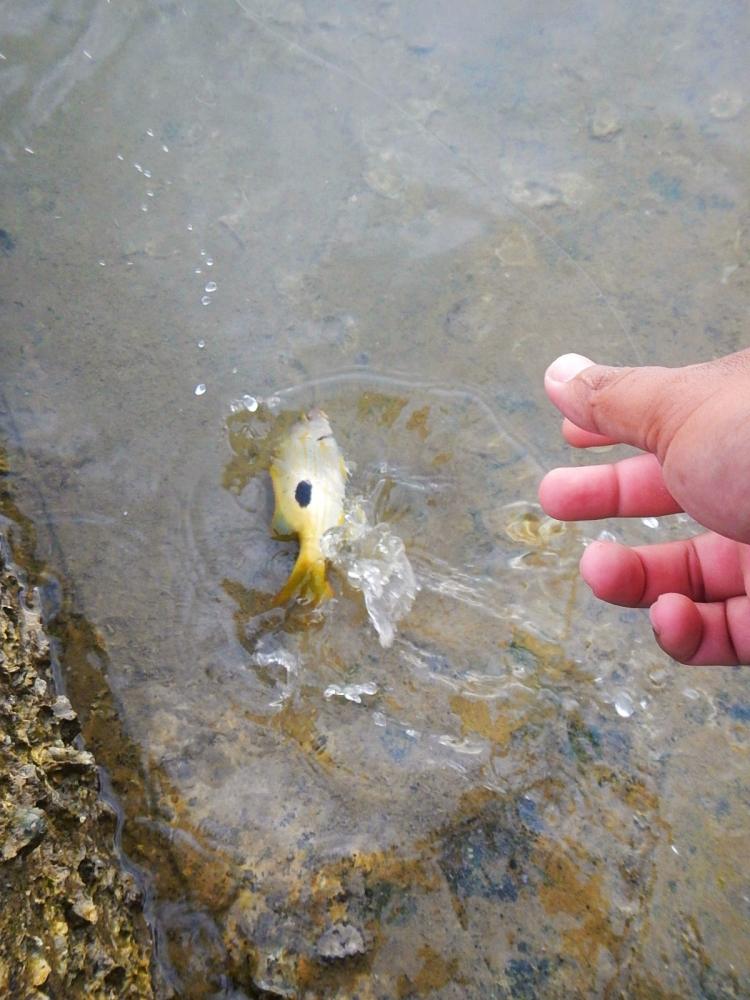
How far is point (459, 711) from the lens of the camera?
264cm

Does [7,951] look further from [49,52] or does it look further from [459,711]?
[49,52]

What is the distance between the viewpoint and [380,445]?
10.9 feet

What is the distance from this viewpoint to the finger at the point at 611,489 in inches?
91.7

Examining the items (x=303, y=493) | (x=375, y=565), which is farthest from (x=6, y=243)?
(x=375, y=565)

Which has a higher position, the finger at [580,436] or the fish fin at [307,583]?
the finger at [580,436]

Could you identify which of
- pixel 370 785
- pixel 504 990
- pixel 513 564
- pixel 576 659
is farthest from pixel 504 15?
pixel 504 990

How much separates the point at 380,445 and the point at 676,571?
1371mm

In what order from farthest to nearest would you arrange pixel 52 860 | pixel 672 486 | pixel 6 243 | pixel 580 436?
pixel 6 243
pixel 580 436
pixel 52 860
pixel 672 486

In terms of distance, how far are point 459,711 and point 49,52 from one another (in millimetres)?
4018

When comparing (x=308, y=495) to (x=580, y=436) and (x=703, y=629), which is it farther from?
(x=703, y=629)

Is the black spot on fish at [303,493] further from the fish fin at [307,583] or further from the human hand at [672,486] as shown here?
the human hand at [672,486]

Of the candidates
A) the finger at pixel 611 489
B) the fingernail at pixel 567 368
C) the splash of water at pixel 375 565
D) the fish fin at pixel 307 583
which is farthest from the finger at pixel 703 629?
the fish fin at pixel 307 583

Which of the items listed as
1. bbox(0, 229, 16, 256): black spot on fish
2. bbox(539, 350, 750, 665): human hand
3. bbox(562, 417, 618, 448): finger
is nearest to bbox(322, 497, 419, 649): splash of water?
bbox(539, 350, 750, 665): human hand

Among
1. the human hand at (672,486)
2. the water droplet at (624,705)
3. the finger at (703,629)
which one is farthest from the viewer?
the water droplet at (624,705)
